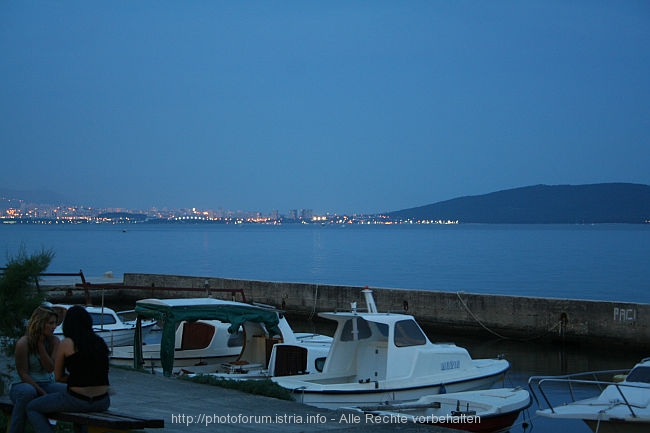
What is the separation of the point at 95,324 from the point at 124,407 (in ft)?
48.2

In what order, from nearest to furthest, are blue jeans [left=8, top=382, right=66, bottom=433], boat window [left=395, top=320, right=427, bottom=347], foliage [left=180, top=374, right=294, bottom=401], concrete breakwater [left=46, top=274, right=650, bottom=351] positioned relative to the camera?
blue jeans [left=8, top=382, right=66, bottom=433] → foliage [left=180, top=374, right=294, bottom=401] → boat window [left=395, top=320, right=427, bottom=347] → concrete breakwater [left=46, top=274, right=650, bottom=351]

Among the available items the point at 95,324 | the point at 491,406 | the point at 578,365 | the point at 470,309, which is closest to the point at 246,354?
the point at 491,406

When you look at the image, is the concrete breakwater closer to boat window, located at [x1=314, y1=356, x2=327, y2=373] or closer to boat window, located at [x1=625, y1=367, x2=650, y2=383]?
boat window, located at [x1=314, y1=356, x2=327, y2=373]

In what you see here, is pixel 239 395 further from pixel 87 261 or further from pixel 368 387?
pixel 87 261

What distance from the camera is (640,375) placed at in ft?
45.7

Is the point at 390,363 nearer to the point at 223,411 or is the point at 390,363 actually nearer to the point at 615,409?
the point at 615,409

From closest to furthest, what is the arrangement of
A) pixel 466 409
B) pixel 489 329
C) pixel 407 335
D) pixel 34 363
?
pixel 34 363 < pixel 466 409 < pixel 407 335 < pixel 489 329

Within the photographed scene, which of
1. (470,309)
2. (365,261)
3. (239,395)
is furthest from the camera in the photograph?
(365,261)

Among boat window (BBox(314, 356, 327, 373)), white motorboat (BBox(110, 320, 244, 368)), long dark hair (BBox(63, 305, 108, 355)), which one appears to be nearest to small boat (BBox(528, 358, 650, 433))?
boat window (BBox(314, 356, 327, 373))

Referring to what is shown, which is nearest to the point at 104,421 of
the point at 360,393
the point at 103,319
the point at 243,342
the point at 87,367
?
the point at 87,367

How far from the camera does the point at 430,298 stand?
105 ft

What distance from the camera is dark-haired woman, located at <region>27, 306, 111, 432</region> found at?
7668mm

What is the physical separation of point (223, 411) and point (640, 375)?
7.31 m

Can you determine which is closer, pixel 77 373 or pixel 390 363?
pixel 77 373
